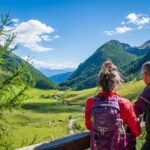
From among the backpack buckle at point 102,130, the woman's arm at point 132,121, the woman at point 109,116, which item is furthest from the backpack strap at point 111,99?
the backpack buckle at point 102,130

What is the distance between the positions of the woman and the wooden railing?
0.25m

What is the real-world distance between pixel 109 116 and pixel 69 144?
78cm

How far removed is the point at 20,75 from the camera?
9.02 meters

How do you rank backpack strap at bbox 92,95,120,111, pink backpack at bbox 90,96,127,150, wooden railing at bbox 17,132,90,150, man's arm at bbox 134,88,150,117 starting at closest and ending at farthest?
wooden railing at bbox 17,132,90,150, pink backpack at bbox 90,96,127,150, backpack strap at bbox 92,95,120,111, man's arm at bbox 134,88,150,117

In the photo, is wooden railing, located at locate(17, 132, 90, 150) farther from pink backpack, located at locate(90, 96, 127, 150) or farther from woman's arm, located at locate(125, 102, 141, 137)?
woman's arm, located at locate(125, 102, 141, 137)

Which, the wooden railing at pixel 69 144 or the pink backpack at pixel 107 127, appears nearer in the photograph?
the wooden railing at pixel 69 144

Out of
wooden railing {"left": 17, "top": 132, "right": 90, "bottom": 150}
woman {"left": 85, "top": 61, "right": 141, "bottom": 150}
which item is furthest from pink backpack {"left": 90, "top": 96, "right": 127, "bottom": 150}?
wooden railing {"left": 17, "top": 132, "right": 90, "bottom": 150}

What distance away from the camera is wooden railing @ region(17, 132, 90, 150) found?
5631 millimetres

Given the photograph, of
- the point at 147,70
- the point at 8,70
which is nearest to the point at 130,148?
the point at 147,70

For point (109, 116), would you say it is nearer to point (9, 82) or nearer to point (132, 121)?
point (132, 121)

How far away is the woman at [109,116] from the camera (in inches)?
235

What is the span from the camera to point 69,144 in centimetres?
607

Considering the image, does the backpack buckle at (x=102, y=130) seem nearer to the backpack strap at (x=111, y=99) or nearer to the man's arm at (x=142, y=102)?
the backpack strap at (x=111, y=99)

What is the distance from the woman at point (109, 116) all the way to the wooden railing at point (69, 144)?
0.25 metres
